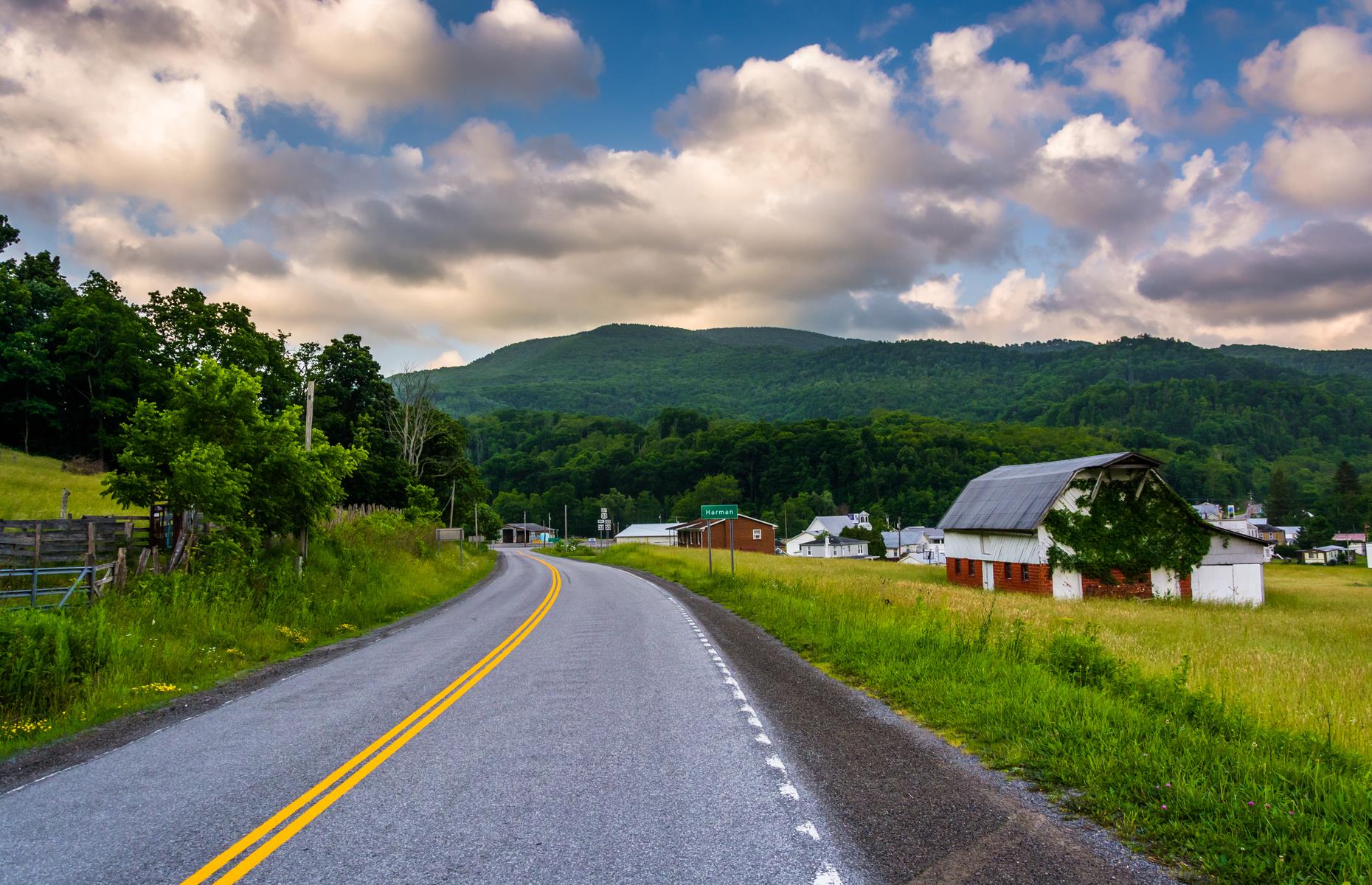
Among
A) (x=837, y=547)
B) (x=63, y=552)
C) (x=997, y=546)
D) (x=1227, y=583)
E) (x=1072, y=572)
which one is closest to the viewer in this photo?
(x=63, y=552)

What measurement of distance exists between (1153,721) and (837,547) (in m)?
116

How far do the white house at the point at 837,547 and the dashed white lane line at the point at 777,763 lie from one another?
108 m

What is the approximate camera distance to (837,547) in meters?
121

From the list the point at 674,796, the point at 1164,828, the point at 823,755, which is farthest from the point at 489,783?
the point at 1164,828

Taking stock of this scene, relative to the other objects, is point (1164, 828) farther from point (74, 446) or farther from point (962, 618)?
point (74, 446)

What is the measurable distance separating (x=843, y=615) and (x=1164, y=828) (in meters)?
11.6

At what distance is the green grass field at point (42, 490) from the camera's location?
86.6 ft

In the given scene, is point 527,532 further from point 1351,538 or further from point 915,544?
point 1351,538

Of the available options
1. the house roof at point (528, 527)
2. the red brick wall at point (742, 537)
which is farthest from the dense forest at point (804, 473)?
the red brick wall at point (742, 537)

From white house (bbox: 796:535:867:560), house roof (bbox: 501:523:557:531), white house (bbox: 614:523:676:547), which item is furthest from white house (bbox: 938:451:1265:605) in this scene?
house roof (bbox: 501:523:557:531)

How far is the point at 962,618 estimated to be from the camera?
16156mm

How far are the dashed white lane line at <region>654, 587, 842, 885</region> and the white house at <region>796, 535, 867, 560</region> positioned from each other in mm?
107751

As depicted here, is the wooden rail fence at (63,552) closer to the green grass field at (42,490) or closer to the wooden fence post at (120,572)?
the wooden fence post at (120,572)

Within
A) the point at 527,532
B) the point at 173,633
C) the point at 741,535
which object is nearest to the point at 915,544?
the point at 741,535
